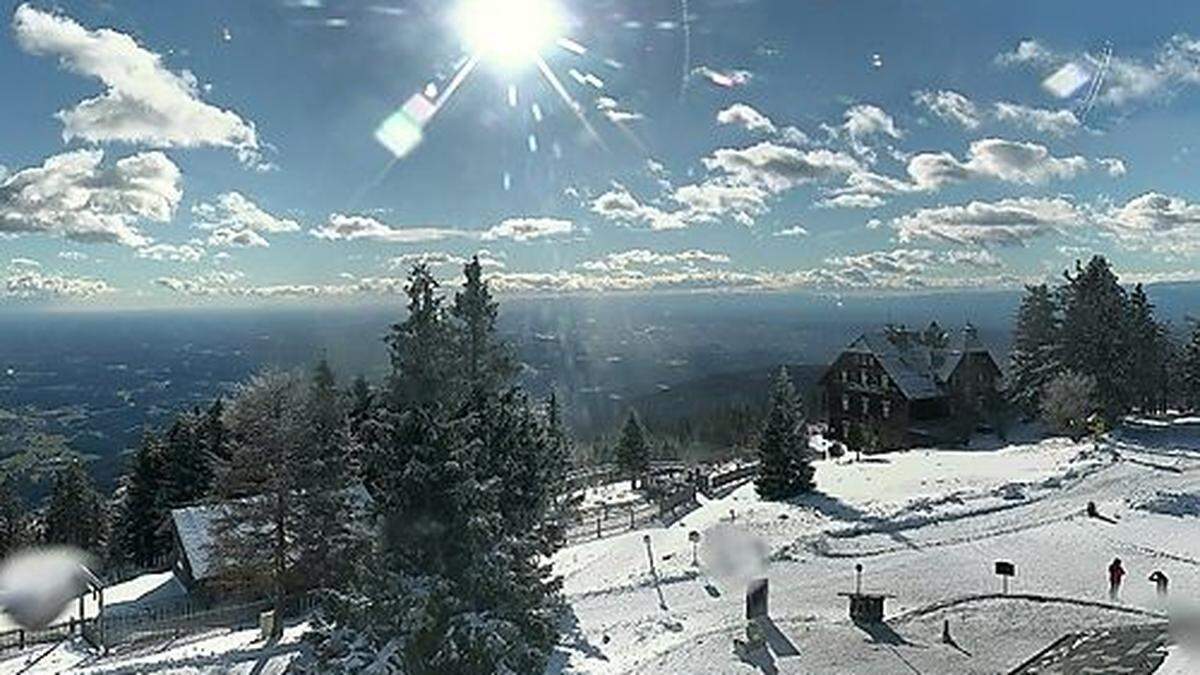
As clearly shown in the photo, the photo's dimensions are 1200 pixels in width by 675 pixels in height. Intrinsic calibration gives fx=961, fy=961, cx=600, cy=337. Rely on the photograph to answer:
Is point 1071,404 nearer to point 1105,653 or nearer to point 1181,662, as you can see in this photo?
point 1105,653

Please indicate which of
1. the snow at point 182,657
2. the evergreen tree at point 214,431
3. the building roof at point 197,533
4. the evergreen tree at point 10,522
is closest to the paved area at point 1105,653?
the snow at point 182,657

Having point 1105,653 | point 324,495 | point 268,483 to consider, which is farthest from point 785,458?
point 268,483

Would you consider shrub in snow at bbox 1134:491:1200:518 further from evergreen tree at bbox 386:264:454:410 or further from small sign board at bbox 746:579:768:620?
evergreen tree at bbox 386:264:454:410

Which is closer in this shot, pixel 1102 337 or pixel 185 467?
pixel 185 467

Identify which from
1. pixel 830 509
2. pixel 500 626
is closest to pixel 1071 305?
pixel 830 509

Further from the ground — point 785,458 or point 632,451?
point 785,458

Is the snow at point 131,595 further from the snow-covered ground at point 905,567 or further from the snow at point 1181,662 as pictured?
the snow at point 1181,662
